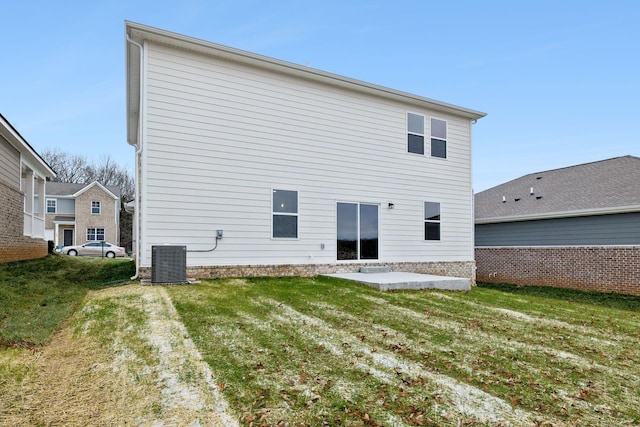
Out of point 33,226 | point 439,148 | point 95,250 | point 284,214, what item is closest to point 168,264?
point 284,214

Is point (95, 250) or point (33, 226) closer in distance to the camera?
point (33, 226)

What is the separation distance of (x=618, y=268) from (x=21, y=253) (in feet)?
63.5

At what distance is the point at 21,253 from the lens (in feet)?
39.7

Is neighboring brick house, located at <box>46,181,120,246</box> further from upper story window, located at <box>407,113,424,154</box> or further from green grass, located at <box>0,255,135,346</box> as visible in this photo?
upper story window, located at <box>407,113,424,154</box>

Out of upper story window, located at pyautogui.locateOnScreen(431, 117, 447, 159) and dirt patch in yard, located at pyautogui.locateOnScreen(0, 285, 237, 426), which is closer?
dirt patch in yard, located at pyautogui.locateOnScreen(0, 285, 237, 426)

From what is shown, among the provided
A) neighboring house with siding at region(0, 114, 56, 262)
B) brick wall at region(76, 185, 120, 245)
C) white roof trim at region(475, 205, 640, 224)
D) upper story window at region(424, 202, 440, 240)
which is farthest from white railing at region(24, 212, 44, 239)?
Result: brick wall at region(76, 185, 120, 245)

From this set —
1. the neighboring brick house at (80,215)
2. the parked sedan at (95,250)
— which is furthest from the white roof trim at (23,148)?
the neighboring brick house at (80,215)

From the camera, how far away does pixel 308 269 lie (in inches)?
393

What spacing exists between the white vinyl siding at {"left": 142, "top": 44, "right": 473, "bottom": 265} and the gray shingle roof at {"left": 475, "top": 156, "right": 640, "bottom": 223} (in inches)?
229

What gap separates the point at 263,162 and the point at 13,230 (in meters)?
8.31

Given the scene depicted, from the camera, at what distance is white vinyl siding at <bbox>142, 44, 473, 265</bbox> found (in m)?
8.47

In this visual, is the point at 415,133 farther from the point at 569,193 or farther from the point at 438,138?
the point at 569,193

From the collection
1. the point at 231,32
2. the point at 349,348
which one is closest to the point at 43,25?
the point at 231,32

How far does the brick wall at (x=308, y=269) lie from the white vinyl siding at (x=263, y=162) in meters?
0.17
